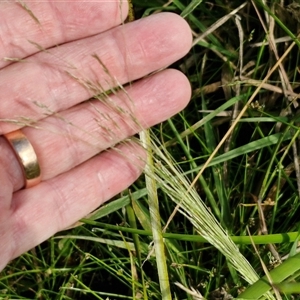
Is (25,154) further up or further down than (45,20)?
further down

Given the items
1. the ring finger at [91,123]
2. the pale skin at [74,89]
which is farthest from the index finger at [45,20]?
the ring finger at [91,123]

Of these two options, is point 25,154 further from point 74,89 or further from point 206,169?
point 206,169

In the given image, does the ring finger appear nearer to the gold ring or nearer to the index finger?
the gold ring

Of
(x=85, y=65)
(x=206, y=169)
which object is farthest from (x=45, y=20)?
(x=206, y=169)

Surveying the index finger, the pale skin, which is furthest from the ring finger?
the index finger

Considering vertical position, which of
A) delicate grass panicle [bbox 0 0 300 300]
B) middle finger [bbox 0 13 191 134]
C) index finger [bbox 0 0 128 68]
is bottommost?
delicate grass panicle [bbox 0 0 300 300]

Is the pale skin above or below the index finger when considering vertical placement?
below

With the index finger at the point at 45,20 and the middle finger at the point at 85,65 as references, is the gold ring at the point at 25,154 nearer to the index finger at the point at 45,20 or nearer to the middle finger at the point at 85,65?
the middle finger at the point at 85,65
